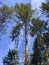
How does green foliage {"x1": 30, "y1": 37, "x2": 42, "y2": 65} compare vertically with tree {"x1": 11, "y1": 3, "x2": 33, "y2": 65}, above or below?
below

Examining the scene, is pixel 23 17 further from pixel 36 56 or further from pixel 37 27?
pixel 36 56

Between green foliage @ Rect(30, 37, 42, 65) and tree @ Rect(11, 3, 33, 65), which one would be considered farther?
green foliage @ Rect(30, 37, 42, 65)

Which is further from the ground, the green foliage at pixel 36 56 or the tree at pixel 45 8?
the tree at pixel 45 8

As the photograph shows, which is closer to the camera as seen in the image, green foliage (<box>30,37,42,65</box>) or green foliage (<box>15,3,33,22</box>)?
green foliage (<box>15,3,33,22</box>)

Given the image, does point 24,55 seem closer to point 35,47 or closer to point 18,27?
point 18,27

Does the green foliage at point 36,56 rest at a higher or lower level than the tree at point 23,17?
lower

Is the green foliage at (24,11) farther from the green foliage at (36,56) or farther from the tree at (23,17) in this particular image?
the green foliage at (36,56)

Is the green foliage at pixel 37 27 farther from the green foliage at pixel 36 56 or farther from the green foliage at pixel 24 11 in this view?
the green foliage at pixel 36 56

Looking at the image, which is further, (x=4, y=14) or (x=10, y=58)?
(x=10, y=58)

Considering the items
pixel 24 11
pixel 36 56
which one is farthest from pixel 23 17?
pixel 36 56

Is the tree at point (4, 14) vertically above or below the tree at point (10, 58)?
above

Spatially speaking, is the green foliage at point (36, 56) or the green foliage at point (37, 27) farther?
the green foliage at point (36, 56)

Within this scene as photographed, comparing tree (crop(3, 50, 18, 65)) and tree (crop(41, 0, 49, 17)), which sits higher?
tree (crop(41, 0, 49, 17))

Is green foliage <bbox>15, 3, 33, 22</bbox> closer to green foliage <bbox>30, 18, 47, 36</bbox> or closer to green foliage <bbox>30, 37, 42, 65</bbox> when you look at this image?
green foliage <bbox>30, 18, 47, 36</bbox>
